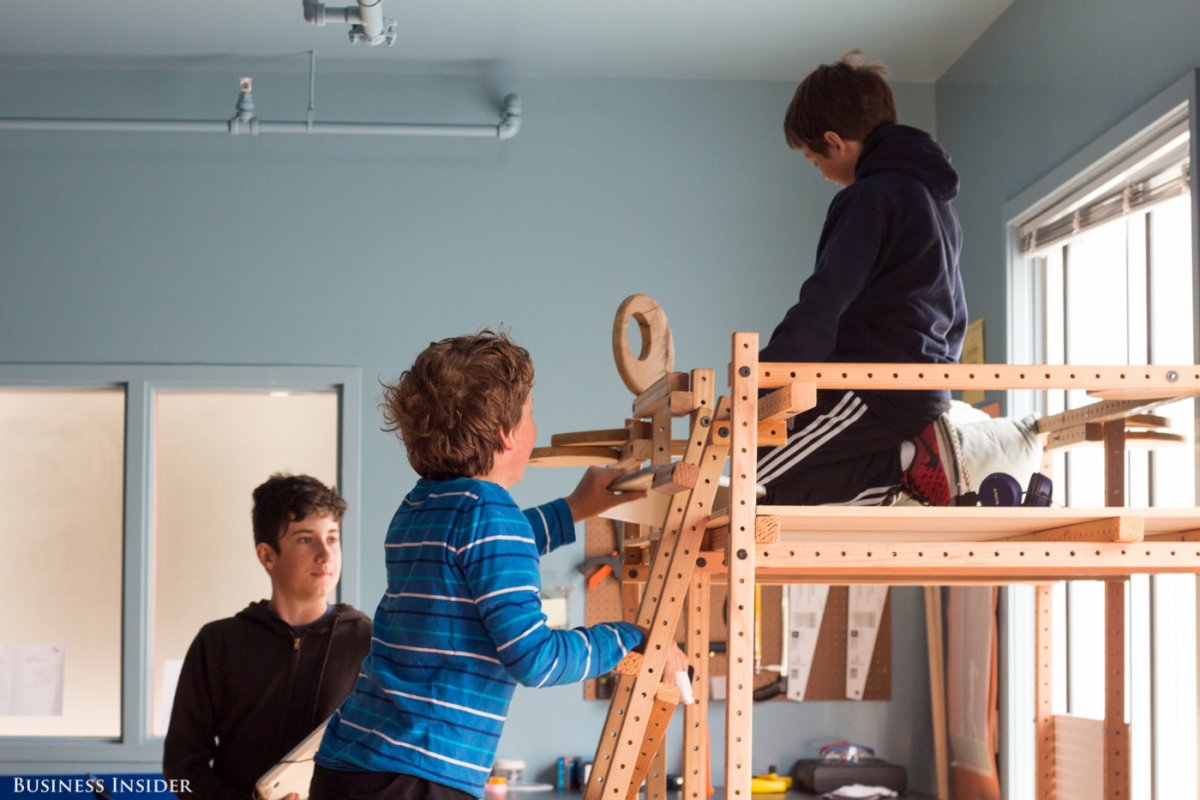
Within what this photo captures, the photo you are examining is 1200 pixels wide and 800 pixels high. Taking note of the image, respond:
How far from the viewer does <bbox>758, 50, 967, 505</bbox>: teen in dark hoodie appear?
7.29ft

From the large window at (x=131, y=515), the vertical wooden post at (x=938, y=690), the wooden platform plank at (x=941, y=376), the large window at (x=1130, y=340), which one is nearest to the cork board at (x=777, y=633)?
the vertical wooden post at (x=938, y=690)

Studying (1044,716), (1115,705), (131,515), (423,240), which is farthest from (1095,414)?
(131,515)

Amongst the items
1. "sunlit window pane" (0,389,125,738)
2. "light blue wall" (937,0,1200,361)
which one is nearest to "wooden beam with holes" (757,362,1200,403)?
"light blue wall" (937,0,1200,361)

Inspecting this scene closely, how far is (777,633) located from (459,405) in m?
2.82

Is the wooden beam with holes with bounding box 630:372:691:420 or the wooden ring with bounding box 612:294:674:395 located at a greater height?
the wooden ring with bounding box 612:294:674:395

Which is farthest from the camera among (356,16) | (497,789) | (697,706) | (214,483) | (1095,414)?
(214,483)

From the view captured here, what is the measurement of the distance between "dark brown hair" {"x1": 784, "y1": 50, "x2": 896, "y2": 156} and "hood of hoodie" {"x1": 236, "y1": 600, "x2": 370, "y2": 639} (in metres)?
1.22

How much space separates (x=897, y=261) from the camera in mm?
2236

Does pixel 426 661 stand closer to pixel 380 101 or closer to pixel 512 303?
pixel 512 303

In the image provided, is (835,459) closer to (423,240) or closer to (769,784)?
(769,784)

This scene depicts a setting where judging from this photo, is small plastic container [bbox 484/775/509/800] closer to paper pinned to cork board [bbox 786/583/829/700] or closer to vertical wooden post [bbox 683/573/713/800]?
paper pinned to cork board [bbox 786/583/829/700]

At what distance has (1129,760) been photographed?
2508mm

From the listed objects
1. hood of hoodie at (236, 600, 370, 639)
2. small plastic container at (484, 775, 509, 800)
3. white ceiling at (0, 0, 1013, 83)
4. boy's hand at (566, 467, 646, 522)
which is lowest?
small plastic container at (484, 775, 509, 800)

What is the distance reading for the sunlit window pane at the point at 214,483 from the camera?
4.25 m
